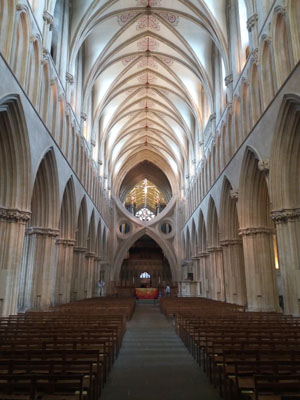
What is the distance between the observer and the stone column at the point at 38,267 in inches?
570

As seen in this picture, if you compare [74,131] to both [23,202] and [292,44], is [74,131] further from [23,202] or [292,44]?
[292,44]

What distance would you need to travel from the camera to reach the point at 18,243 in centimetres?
1148

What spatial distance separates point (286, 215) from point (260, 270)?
4036mm

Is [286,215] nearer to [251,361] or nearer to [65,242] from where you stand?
[251,361]

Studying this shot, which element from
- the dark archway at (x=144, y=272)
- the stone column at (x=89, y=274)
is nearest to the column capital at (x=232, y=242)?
the stone column at (x=89, y=274)

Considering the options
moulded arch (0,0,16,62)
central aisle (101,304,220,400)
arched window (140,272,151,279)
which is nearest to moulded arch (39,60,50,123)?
moulded arch (0,0,16,62)

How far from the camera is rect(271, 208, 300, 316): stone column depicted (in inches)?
432

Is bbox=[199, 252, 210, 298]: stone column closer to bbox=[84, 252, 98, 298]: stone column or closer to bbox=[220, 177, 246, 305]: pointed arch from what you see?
bbox=[220, 177, 246, 305]: pointed arch

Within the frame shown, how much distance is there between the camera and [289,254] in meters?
11.3

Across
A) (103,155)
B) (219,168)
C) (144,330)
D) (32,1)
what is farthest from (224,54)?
(103,155)

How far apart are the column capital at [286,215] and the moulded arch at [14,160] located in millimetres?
8817

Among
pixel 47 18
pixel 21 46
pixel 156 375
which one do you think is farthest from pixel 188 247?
pixel 156 375

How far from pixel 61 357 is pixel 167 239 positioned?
115 feet

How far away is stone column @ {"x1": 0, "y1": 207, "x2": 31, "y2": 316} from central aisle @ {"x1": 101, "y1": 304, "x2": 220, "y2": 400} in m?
4.10
